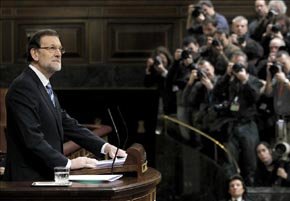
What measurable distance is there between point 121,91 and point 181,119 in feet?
11.8

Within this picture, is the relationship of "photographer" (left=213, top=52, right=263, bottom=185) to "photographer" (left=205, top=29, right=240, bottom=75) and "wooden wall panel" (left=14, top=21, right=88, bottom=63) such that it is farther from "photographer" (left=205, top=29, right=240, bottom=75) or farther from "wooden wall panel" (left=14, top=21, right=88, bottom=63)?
"wooden wall panel" (left=14, top=21, right=88, bottom=63)

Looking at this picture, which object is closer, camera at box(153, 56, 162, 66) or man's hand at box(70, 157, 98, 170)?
man's hand at box(70, 157, 98, 170)

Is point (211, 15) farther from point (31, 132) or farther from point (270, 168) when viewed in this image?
point (31, 132)

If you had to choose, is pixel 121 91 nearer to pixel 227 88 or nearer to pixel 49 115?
pixel 227 88

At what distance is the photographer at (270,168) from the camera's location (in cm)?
640

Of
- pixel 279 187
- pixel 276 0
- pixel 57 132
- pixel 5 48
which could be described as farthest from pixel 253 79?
pixel 5 48

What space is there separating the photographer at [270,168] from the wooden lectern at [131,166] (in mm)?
3137

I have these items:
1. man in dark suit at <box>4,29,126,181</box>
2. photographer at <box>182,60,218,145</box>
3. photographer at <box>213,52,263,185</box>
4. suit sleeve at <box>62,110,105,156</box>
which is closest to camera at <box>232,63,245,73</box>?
photographer at <box>213,52,263,185</box>

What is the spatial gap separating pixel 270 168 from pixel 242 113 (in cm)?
58

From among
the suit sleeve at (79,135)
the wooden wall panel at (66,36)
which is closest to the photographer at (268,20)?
the suit sleeve at (79,135)

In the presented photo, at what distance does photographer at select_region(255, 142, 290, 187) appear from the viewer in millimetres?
6398

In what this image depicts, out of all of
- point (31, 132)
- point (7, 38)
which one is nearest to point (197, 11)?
point (7, 38)

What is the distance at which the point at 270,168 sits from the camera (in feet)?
21.3

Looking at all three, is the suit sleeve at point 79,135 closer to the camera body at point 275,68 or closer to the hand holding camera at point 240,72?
the camera body at point 275,68
